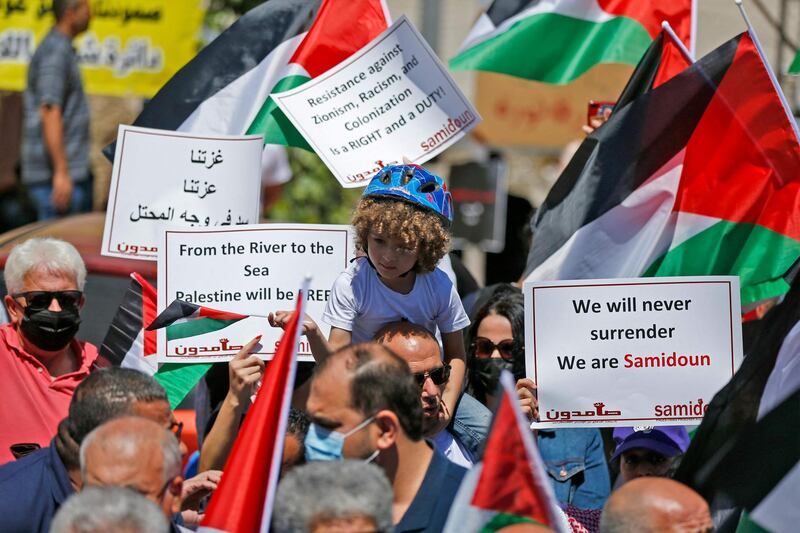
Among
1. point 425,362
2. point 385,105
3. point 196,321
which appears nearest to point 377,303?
point 425,362

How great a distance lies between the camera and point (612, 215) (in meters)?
5.87

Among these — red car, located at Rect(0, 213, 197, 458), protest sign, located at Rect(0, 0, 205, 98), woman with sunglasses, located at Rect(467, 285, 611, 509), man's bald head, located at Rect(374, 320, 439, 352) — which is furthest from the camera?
protest sign, located at Rect(0, 0, 205, 98)

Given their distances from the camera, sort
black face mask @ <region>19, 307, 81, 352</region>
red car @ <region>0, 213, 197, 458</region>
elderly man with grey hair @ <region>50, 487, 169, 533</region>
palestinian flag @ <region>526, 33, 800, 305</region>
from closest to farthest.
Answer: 1. elderly man with grey hair @ <region>50, 487, 169, 533</region>
2. black face mask @ <region>19, 307, 81, 352</region>
3. palestinian flag @ <region>526, 33, 800, 305</region>
4. red car @ <region>0, 213, 197, 458</region>

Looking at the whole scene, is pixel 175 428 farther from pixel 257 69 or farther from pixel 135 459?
pixel 257 69

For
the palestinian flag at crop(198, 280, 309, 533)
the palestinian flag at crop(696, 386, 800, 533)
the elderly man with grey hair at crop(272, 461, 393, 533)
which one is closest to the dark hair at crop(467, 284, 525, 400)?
the palestinian flag at crop(696, 386, 800, 533)

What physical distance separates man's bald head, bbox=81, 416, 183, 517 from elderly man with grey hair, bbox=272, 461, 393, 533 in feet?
1.16

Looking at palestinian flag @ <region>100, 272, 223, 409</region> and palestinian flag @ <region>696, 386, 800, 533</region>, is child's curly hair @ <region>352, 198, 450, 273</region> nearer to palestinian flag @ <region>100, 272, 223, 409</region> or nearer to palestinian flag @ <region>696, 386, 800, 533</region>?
palestinian flag @ <region>100, 272, 223, 409</region>

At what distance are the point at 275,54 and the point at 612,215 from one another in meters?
1.81

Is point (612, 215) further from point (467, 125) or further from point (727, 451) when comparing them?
point (727, 451)

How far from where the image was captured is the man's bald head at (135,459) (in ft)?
11.4

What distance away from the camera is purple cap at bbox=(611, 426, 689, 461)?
5145mm

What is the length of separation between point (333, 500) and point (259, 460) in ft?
1.77

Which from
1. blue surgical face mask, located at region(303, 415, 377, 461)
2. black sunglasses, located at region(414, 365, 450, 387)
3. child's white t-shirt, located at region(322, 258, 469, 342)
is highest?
child's white t-shirt, located at region(322, 258, 469, 342)

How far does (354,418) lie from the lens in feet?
12.1
